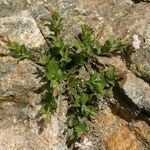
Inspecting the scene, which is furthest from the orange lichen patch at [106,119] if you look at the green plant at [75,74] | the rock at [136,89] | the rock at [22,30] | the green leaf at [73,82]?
the rock at [22,30]

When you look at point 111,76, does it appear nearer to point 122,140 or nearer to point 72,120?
point 72,120

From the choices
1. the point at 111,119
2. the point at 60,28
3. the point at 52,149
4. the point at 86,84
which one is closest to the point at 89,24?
the point at 60,28

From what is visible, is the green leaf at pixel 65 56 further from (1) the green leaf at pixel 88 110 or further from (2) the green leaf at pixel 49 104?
(1) the green leaf at pixel 88 110

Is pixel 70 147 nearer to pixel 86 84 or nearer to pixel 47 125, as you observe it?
pixel 47 125

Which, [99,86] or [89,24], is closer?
[99,86]

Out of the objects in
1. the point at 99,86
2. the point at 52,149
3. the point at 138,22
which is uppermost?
the point at 138,22

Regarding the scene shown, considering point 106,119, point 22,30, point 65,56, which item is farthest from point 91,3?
point 106,119

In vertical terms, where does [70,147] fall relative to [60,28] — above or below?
below
